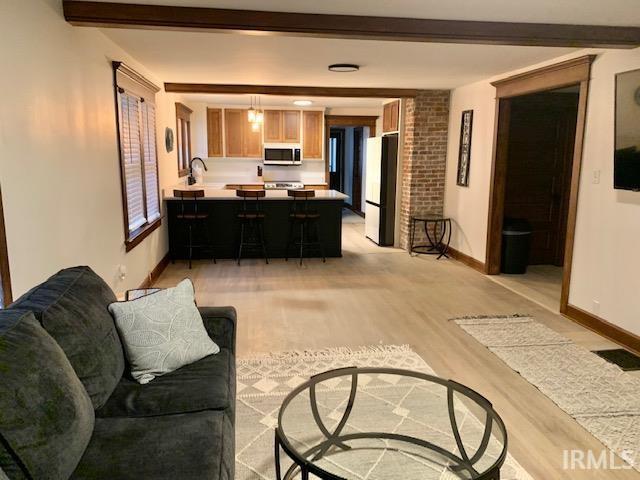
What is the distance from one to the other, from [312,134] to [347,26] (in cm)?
614

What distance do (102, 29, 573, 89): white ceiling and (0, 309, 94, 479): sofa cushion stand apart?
2.73 meters

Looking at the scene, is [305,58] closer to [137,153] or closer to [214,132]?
[137,153]

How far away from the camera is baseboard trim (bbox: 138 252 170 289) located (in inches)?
192

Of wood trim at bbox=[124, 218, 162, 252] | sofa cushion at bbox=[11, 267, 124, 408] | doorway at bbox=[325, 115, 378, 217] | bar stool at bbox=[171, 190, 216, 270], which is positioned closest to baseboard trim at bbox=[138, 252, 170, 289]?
bar stool at bbox=[171, 190, 216, 270]

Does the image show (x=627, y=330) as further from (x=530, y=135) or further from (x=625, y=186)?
(x=530, y=135)

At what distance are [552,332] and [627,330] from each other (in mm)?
511

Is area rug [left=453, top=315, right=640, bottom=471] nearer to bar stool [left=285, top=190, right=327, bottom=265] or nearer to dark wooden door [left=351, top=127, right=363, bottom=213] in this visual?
bar stool [left=285, top=190, right=327, bottom=265]

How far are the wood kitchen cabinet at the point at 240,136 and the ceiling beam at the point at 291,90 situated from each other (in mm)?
2529

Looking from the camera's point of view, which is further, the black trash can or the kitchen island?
the kitchen island

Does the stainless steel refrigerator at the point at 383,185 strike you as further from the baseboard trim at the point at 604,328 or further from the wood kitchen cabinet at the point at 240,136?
the baseboard trim at the point at 604,328

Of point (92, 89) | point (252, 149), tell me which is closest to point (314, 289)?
point (92, 89)

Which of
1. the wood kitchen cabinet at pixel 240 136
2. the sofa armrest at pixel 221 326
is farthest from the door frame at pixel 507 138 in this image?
the wood kitchen cabinet at pixel 240 136

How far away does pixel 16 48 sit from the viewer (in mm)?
2230

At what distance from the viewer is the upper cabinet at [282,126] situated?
8938 mm
